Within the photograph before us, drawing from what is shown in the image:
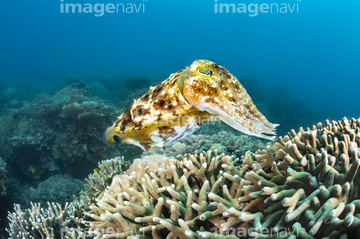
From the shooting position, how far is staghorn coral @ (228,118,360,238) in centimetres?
166

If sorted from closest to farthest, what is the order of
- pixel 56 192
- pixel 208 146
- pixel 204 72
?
pixel 204 72
pixel 208 146
pixel 56 192

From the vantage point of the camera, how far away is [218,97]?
2.18 metres

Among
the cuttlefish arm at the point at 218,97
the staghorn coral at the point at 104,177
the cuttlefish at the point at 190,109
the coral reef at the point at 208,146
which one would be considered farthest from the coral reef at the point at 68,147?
the cuttlefish arm at the point at 218,97

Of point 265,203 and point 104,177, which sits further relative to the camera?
point 104,177

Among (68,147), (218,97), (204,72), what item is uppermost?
(204,72)

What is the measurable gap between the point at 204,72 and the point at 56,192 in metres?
7.57

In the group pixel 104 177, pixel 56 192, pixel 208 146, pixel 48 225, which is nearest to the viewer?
pixel 48 225

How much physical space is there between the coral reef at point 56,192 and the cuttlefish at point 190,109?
582cm

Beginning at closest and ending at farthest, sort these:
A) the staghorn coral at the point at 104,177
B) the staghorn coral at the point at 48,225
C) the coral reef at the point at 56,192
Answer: the staghorn coral at the point at 48,225
the staghorn coral at the point at 104,177
the coral reef at the point at 56,192

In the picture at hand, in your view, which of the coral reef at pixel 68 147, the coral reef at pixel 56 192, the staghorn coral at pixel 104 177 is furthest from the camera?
Answer: the coral reef at pixel 68 147

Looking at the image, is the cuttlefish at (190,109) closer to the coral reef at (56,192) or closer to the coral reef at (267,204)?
the coral reef at (267,204)

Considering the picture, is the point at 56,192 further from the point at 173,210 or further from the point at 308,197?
the point at 308,197

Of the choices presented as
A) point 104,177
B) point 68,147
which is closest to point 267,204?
point 104,177

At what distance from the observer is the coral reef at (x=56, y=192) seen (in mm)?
7258
